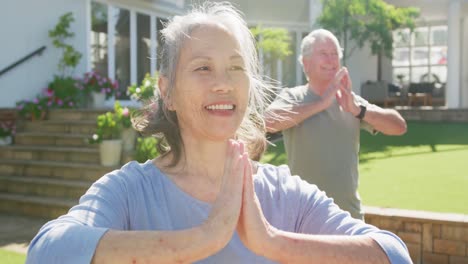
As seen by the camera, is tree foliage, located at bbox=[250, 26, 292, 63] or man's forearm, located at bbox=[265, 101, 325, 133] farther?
tree foliage, located at bbox=[250, 26, 292, 63]

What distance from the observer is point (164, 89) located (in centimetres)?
145

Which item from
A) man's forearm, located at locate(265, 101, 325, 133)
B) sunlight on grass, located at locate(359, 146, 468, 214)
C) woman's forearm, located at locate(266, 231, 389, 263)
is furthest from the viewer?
sunlight on grass, located at locate(359, 146, 468, 214)

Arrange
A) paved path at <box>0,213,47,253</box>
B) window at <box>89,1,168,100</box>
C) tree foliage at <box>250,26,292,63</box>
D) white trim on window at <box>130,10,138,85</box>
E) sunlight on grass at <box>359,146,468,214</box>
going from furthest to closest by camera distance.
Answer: tree foliage at <box>250,26,292,63</box> → white trim on window at <box>130,10,138,85</box> → window at <box>89,1,168,100</box> → sunlight on grass at <box>359,146,468,214</box> → paved path at <box>0,213,47,253</box>

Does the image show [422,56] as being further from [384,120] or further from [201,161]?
[201,161]

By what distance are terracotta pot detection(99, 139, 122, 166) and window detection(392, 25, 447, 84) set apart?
1471cm

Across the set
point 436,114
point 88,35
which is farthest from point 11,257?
point 436,114

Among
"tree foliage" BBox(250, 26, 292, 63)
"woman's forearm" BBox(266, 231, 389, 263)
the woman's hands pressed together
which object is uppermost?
"tree foliage" BBox(250, 26, 292, 63)

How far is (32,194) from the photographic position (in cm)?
696

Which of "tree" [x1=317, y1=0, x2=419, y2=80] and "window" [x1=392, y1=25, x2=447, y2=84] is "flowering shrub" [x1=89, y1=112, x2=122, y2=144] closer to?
"tree" [x1=317, y1=0, x2=419, y2=80]

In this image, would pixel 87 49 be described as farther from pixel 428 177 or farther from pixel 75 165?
pixel 428 177

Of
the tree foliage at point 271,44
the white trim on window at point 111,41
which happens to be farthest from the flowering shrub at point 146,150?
the tree foliage at point 271,44

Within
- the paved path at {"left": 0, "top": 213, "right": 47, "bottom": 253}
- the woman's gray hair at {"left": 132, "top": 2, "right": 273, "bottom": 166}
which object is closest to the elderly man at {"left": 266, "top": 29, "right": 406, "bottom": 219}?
the woman's gray hair at {"left": 132, "top": 2, "right": 273, "bottom": 166}

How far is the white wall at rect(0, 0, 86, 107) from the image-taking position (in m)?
8.38

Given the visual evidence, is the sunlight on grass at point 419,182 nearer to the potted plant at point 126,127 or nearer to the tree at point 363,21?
the potted plant at point 126,127
